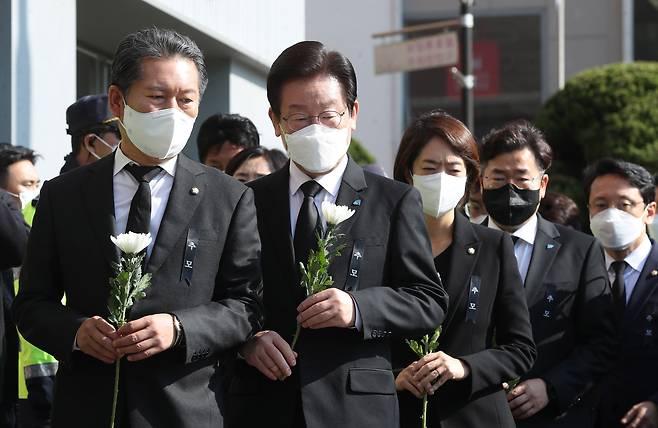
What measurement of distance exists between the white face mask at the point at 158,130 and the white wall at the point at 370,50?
774 inches

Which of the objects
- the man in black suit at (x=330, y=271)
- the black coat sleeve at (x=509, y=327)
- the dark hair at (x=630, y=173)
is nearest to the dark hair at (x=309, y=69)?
the man in black suit at (x=330, y=271)

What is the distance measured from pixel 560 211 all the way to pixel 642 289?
1.72 m

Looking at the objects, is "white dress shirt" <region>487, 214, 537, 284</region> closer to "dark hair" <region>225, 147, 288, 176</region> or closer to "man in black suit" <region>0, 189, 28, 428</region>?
"dark hair" <region>225, 147, 288, 176</region>

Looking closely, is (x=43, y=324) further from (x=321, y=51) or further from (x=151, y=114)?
(x=321, y=51)

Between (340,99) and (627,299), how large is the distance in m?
2.30

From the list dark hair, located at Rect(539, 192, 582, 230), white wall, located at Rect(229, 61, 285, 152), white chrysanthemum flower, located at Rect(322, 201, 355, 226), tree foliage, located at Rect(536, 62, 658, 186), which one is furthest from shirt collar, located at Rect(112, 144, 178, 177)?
tree foliage, located at Rect(536, 62, 658, 186)

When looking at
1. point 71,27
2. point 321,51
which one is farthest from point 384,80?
point 321,51

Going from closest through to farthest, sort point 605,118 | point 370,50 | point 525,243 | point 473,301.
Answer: point 473,301, point 525,243, point 605,118, point 370,50

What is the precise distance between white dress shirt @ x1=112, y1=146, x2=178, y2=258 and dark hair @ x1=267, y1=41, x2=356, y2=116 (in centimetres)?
44

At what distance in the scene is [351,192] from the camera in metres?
4.04

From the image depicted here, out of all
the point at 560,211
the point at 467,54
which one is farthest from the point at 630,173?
the point at 467,54

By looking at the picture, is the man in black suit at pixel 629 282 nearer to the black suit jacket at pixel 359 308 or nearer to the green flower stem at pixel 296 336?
the black suit jacket at pixel 359 308

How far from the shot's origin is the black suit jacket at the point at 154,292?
362cm

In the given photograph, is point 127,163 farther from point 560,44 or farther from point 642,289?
point 560,44
